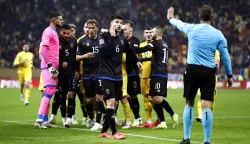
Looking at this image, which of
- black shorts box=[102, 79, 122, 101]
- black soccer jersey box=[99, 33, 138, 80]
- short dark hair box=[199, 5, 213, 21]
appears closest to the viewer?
short dark hair box=[199, 5, 213, 21]

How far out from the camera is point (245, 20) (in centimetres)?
4772

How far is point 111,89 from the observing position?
40.0 ft

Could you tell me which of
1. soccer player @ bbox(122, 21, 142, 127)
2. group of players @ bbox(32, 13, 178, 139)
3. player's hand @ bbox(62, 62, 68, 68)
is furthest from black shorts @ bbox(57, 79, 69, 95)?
soccer player @ bbox(122, 21, 142, 127)

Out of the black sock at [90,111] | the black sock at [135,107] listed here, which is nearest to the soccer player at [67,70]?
the black sock at [90,111]

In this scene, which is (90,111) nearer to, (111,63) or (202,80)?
(111,63)

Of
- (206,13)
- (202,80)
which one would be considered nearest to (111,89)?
(202,80)

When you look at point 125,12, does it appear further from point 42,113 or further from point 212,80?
point 212,80

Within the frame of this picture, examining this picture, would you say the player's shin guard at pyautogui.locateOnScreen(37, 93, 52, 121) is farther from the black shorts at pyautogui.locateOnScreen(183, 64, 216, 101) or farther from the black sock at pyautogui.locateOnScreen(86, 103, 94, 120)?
the black shorts at pyautogui.locateOnScreen(183, 64, 216, 101)

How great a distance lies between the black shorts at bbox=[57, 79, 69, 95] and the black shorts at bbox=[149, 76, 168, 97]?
7.20 feet

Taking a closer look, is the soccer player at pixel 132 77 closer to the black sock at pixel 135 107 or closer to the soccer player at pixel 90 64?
the black sock at pixel 135 107

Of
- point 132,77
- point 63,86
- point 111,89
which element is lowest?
point 111,89

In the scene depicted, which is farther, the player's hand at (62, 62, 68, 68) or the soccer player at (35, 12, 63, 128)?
the player's hand at (62, 62, 68, 68)

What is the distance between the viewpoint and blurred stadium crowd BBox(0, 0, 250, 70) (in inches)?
1773

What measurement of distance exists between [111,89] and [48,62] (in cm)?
258
